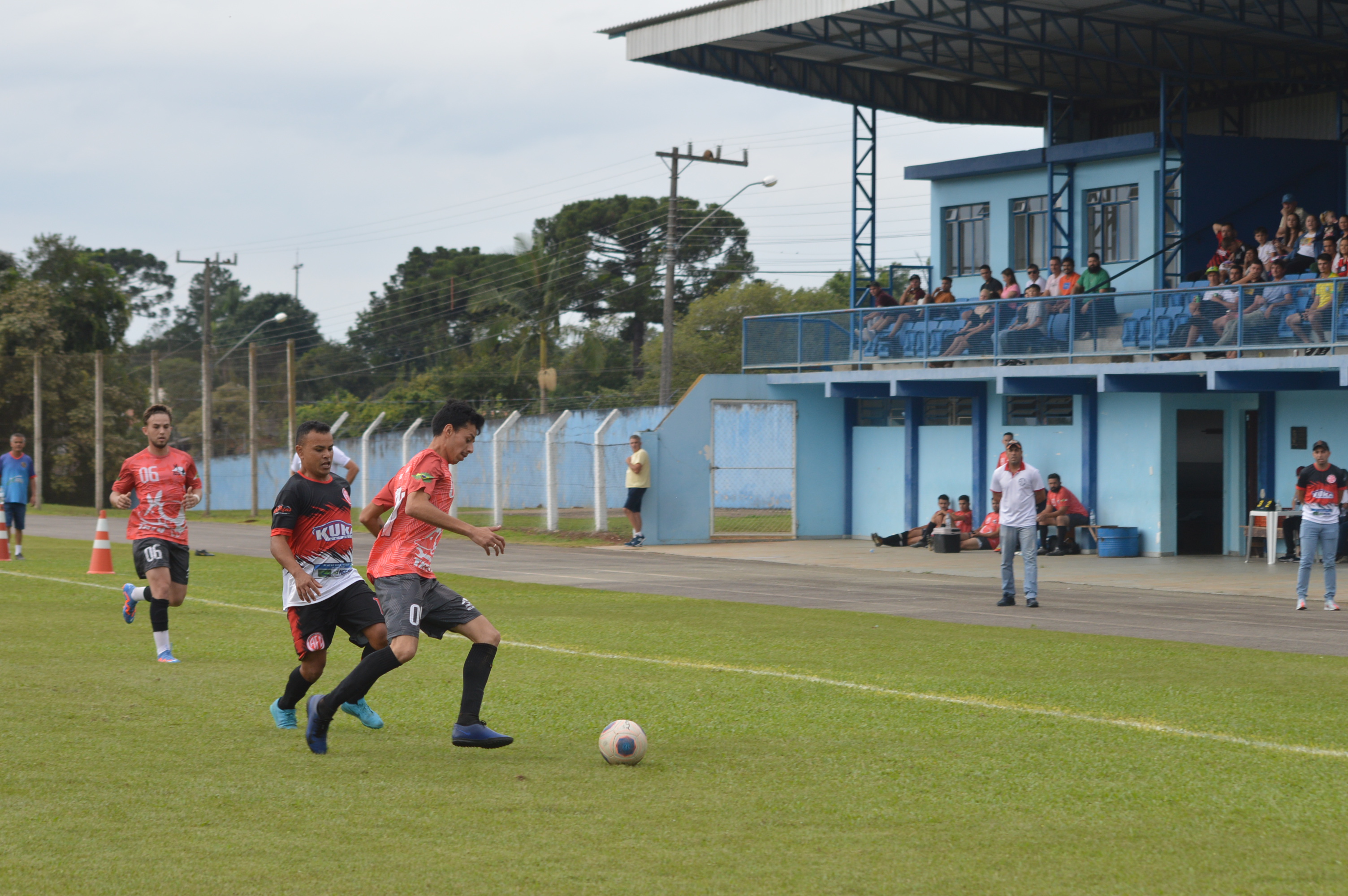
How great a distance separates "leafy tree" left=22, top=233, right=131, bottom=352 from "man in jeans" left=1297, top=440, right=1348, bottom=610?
155 feet

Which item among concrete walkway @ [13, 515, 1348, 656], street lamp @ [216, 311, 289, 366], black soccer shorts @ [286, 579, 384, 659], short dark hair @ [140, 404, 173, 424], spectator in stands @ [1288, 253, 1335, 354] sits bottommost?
concrete walkway @ [13, 515, 1348, 656]

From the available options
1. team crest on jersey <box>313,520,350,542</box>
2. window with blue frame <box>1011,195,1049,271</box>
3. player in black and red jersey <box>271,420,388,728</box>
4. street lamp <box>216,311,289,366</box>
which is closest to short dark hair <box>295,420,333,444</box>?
player in black and red jersey <box>271,420,388,728</box>

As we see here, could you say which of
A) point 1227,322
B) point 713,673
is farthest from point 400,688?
point 1227,322

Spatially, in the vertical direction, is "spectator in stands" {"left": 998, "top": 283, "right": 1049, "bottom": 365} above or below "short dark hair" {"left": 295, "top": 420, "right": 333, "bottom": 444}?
above

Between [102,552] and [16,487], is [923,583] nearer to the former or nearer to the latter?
[102,552]

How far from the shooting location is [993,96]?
33656mm

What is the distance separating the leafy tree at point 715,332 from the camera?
58.6m

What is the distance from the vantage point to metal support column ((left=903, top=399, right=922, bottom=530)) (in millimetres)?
28203

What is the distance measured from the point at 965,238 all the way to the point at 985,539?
831 centimetres

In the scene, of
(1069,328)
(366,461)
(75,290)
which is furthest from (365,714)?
(75,290)

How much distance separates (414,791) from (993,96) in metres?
29.8

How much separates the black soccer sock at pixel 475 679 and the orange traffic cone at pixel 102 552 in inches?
512

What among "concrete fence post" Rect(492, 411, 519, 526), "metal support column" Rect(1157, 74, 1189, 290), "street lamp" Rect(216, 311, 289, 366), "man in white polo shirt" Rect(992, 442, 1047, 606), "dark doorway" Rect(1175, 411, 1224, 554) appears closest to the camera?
"man in white polo shirt" Rect(992, 442, 1047, 606)

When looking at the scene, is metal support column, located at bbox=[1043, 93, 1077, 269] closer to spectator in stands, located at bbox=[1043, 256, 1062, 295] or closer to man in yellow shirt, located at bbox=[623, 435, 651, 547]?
spectator in stands, located at bbox=[1043, 256, 1062, 295]
